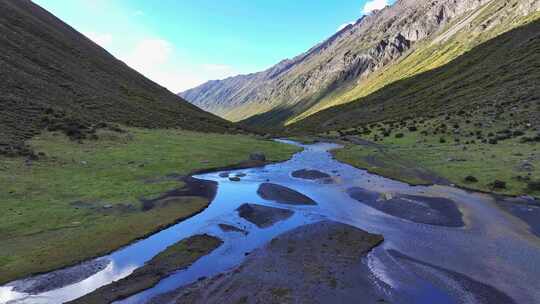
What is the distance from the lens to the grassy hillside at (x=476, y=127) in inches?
1705

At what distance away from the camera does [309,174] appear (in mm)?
53000

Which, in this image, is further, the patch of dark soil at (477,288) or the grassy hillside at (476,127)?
the grassy hillside at (476,127)

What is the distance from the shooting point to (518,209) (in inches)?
1233

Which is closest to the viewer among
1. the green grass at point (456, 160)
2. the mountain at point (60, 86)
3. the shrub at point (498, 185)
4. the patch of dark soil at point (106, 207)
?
the patch of dark soil at point (106, 207)

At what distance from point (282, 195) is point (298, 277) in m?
19.5

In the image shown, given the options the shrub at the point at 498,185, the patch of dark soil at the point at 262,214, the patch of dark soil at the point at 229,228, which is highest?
the shrub at the point at 498,185

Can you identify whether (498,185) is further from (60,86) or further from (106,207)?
(60,86)

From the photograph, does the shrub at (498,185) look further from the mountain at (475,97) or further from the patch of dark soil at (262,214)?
the mountain at (475,97)

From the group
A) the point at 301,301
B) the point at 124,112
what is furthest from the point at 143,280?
the point at 124,112

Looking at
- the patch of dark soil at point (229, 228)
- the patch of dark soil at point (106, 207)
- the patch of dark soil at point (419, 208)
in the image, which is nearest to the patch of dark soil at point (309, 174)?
the patch of dark soil at point (419, 208)

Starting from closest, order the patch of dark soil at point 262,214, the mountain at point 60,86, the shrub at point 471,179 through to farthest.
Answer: the patch of dark soil at point 262,214 → the shrub at point 471,179 → the mountain at point 60,86

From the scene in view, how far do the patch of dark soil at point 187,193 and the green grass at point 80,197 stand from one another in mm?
1041

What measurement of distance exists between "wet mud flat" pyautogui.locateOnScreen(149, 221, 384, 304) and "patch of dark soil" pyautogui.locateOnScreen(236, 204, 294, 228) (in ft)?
14.2

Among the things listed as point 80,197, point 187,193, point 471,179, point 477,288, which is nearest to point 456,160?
point 471,179
